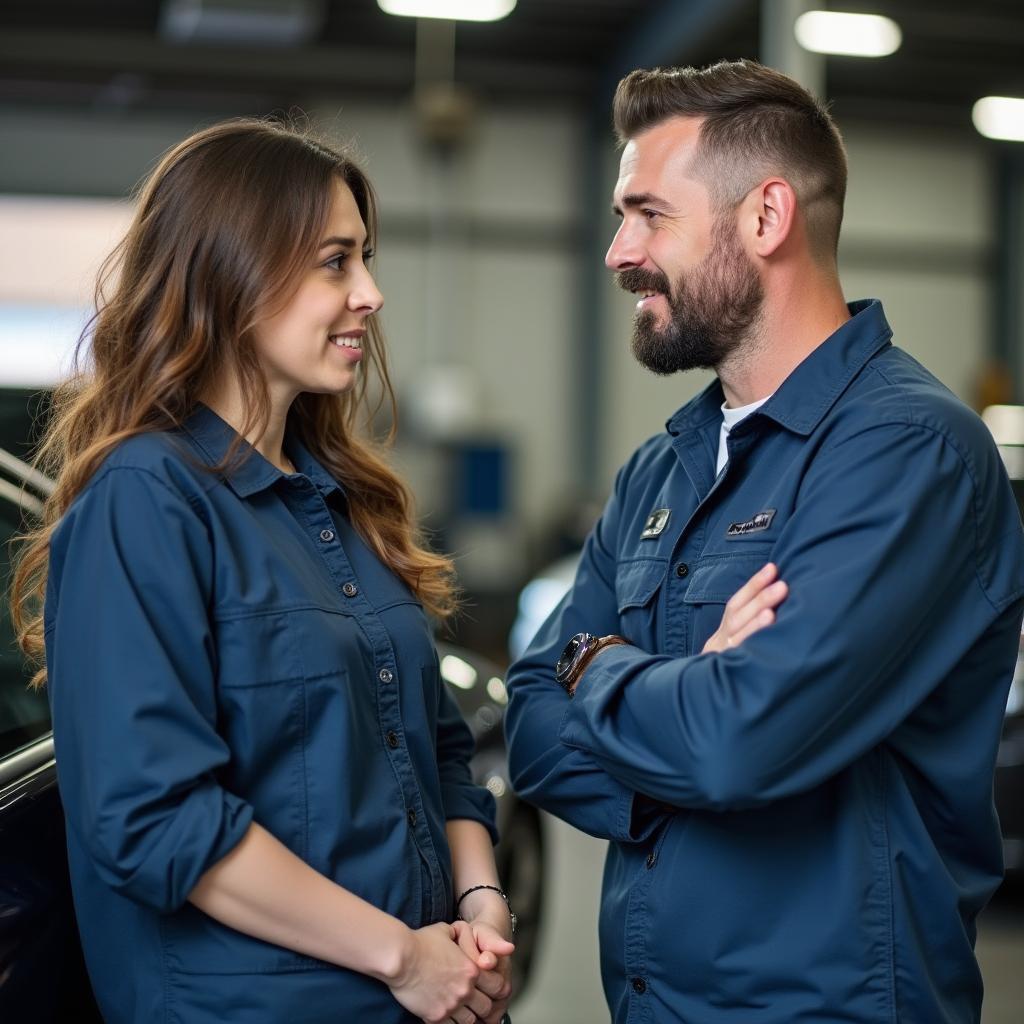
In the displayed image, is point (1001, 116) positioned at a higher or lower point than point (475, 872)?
higher

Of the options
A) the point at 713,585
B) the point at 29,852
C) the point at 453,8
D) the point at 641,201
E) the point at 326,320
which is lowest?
the point at 29,852

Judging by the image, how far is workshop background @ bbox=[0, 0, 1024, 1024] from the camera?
11656 mm

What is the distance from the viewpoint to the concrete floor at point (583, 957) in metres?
3.73

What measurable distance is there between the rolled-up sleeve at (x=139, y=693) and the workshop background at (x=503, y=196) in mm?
9182

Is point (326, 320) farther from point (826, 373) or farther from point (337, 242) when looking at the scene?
point (826, 373)

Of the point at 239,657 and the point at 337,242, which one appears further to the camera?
the point at 337,242

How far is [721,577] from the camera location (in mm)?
1886

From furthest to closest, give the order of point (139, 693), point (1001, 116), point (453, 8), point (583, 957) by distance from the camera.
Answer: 1. point (1001, 116)
2. point (453, 8)
3. point (583, 957)
4. point (139, 693)

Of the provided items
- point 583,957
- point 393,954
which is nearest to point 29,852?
point 393,954

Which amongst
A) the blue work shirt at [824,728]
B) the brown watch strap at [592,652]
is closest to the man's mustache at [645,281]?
the blue work shirt at [824,728]

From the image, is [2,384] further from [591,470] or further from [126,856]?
[591,470]

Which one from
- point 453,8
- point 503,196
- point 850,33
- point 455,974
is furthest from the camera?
point 503,196

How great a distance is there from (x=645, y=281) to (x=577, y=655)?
0.55m

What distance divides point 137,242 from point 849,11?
8.90m
